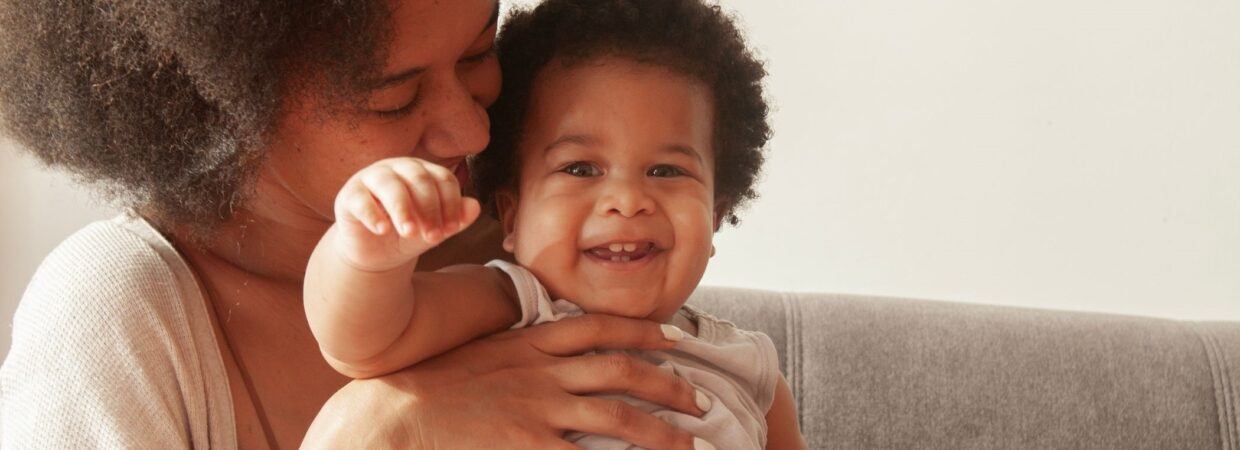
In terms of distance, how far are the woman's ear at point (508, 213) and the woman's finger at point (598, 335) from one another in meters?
0.11

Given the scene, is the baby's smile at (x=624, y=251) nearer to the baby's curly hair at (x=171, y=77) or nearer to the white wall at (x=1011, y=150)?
the baby's curly hair at (x=171, y=77)

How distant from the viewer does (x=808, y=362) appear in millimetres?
1994

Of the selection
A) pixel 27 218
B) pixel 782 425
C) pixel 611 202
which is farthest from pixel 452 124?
pixel 27 218

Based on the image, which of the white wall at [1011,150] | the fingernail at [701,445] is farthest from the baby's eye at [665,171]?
the white wall at [1011,150]

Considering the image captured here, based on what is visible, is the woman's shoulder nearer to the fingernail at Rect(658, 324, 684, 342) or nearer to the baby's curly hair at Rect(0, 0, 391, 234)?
the baby's curly hair at Rect(0, 0, 391, 234)

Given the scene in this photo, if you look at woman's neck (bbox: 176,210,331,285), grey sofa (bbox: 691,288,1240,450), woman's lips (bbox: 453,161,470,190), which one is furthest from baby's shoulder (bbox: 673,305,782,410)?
grey sofa (bbox: 691,288,1240,450)

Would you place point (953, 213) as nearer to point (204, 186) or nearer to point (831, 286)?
point (831, 286)

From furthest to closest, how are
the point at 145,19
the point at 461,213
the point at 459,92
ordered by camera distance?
the point at 459,92
the point at 145,19
the point at 461,213

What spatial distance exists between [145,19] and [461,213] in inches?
15.3

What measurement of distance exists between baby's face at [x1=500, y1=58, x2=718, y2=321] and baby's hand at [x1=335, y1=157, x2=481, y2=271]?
0.30 m

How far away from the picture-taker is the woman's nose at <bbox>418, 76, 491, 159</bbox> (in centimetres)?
118

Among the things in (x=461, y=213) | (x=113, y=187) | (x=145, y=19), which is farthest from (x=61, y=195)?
(x=461, y=213)

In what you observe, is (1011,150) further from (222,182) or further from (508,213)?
(222,182)

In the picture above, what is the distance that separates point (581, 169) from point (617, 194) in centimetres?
7
